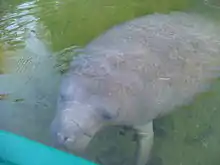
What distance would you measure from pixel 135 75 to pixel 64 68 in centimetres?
48

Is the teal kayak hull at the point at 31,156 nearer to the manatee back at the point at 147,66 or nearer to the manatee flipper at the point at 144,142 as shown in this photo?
the manatee back at the point at 147,66

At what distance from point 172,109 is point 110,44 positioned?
46cm

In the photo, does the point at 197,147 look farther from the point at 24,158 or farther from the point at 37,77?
the point at 24,158

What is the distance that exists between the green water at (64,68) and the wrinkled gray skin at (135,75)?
11cm

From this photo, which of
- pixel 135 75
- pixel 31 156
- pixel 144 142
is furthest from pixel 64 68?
pixel 31 156

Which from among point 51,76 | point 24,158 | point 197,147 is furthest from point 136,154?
point 24,158

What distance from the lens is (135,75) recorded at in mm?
2070

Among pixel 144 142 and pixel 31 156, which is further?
pixel 144 142

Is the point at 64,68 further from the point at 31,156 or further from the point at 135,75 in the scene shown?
the point at 31,156

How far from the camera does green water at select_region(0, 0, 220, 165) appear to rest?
6.74 feet

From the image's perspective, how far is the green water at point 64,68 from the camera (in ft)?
6.74

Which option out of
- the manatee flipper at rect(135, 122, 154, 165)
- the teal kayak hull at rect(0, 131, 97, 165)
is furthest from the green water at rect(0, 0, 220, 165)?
the teal kayak hull at rect(0, 131, 97, 165)

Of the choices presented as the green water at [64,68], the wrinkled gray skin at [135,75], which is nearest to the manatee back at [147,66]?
the wrinkled gray skin at [135,75]

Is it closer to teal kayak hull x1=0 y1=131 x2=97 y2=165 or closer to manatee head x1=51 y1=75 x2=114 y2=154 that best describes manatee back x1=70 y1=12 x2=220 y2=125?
manatee head x1=51 y1=75 x2=114 y2=154
